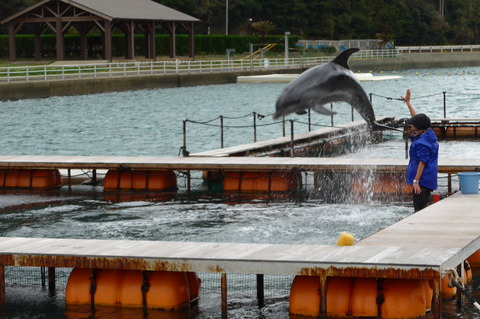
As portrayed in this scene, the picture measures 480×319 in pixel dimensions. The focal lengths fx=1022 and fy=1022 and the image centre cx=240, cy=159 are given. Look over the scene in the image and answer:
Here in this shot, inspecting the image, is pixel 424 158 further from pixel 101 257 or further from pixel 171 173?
pixel 171 173

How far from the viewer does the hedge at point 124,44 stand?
241ft

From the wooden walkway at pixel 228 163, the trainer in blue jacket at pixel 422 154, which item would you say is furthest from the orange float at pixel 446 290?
the wooden walkway at pixel 228 163

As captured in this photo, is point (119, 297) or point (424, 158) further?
point (424, 158)

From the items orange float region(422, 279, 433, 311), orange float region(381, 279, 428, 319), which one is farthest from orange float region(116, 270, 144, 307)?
orange float region(422, 279, 433, 311)

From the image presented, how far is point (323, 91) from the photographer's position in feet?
43.7

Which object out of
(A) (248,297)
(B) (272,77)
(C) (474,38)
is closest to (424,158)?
(A) (248,297)

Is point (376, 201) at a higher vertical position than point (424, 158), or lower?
lower

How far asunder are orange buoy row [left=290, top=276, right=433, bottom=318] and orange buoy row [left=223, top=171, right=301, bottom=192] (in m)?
9.65

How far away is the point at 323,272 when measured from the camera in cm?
1053

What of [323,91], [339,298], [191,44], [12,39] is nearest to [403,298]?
[339,298]

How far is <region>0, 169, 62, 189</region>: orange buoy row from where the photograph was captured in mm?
21969

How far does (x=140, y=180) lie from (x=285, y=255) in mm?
10874

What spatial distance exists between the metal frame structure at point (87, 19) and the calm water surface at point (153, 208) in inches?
547

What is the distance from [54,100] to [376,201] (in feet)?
120
